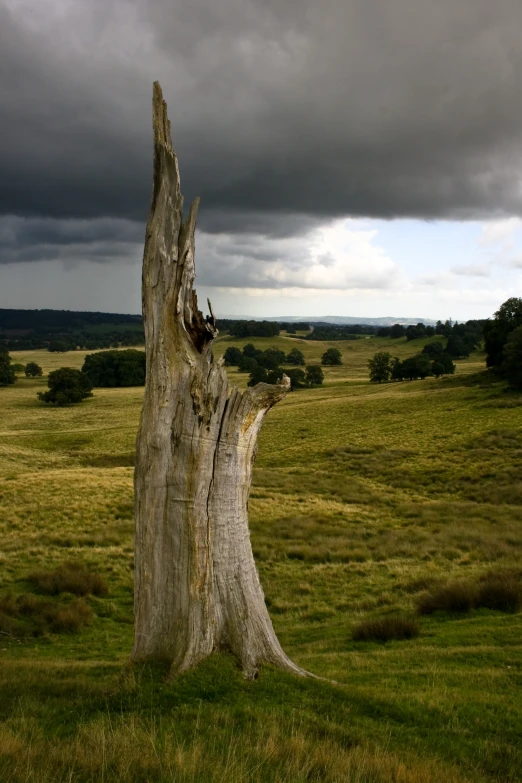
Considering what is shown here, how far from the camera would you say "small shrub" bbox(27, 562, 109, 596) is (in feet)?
55.5

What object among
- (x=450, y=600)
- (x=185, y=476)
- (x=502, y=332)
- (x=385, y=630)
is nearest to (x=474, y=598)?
(x=450, y=600)

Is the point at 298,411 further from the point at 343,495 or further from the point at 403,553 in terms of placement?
the point at 403,553

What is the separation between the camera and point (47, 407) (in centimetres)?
8888

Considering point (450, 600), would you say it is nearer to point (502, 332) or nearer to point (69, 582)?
point (69, 582)

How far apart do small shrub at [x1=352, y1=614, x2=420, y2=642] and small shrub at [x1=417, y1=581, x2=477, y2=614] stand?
1.80m

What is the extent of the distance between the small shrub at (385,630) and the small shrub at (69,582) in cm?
805

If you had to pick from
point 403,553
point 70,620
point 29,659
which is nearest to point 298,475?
point 403,553

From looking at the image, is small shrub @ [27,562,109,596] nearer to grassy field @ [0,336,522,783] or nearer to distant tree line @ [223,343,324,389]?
grassy field @ [0,336,522,783]

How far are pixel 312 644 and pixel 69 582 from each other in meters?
7.88

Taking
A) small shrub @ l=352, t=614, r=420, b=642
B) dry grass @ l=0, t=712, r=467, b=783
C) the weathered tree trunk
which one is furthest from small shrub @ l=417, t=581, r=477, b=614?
dry grass @ l=0, t=712, r=467, b=783

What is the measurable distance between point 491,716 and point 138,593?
5.09m

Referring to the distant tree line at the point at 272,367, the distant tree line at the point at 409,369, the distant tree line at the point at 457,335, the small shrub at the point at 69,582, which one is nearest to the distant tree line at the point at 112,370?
the distant tree line at the point at 272,367

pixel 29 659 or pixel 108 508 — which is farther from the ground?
pixel 29 659

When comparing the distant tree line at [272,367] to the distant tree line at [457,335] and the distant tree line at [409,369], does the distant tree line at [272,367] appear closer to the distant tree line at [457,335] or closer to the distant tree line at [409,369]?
the distant tree line at [409,369]
